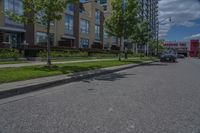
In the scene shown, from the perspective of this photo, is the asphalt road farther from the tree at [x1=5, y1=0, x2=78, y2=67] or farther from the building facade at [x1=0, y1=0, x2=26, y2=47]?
the building facade at [x1=0, y1=0, x2=26, y2=47]

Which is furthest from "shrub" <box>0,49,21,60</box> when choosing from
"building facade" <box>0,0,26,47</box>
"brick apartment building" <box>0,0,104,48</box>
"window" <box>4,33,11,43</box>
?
"window" <box>4,33,11,43</box>

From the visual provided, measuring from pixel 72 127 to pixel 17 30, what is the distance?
2899 cm

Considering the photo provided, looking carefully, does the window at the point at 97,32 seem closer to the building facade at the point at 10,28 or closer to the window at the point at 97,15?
the window at the point at 97,15

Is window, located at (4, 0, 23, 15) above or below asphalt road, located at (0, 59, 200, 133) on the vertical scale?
above

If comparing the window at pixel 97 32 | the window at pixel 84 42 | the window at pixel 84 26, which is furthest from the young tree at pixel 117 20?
the window at pixel 97 32

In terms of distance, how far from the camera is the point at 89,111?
20.8 feet

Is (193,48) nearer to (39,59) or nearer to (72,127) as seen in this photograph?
(39,59)

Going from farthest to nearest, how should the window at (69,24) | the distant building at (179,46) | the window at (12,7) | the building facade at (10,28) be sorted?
1. the distant building at (179,46)
2. the window at (69,24)
3. the window at (12,7)
4. the building facade at (10,28)

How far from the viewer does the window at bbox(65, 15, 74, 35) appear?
141ft

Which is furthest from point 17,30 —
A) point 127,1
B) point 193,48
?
point 193,48

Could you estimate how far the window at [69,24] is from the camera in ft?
141

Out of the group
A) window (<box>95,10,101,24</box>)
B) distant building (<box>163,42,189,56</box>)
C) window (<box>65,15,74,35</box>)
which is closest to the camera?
window (<box>65,15,74,35</box>)

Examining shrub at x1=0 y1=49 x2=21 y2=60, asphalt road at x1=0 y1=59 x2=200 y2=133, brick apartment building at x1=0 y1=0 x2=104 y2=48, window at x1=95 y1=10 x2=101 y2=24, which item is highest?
window at x1=95 y1=10 x2=101 y2=24

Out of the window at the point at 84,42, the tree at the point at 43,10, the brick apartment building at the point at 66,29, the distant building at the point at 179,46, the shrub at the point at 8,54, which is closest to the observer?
the tree at the point at 43,10
